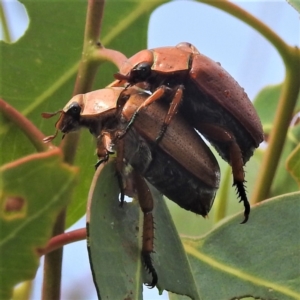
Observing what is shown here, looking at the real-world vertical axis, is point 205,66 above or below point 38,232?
above

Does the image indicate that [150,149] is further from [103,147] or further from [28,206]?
[28,206]

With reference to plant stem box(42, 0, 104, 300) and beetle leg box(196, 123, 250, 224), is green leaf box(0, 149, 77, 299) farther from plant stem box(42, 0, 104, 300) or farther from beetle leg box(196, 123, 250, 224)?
beetle leg box(196, 123, 250, 224)

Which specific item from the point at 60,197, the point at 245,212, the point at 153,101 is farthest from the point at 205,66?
the point at 60,197

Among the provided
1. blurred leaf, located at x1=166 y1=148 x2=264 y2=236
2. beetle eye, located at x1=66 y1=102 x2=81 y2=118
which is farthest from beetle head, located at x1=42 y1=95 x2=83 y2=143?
blurred leaf, located at x1=166 y1=148 x2=264 y2=236

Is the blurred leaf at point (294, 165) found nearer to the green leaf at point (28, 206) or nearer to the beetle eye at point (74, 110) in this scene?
the beetle eye at point (74, 110)

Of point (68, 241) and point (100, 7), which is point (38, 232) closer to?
point (68, 241)

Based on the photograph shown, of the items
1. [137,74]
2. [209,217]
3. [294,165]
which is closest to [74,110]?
[137,74]

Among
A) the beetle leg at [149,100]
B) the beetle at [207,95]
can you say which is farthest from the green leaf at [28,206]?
the beetle at [207,95]
